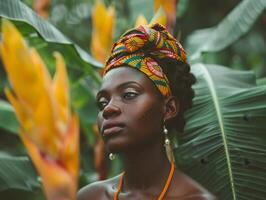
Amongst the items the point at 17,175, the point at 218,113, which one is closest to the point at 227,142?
the point at 218,113

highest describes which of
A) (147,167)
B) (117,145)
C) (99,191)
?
(117,145)

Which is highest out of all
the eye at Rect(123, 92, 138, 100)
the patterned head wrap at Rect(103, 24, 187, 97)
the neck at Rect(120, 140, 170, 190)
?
the patterned head wrap at Rect(103, 24, 187, 97)

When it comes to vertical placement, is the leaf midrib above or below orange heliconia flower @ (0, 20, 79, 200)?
below

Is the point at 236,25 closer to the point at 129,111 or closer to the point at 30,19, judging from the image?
the point at 30,19

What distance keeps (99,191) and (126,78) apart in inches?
13.8

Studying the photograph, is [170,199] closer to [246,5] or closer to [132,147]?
[132,147]

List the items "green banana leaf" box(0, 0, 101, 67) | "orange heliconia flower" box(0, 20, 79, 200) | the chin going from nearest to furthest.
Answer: "orange heliconia flower" box(0, 20, 79, 200) → the chin → "green banana leaf" box(0, 0, 101, 67)

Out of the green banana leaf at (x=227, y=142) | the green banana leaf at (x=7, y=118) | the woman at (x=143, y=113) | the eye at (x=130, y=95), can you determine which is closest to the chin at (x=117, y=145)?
the woman at (x=143, y=113)

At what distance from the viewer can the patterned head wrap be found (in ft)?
4.98

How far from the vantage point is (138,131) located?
1430 millimetres

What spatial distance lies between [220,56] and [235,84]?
2.09 metres

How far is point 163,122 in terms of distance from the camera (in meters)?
1.53

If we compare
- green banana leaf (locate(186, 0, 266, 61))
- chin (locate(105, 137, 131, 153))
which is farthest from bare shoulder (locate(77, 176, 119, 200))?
green banana leaf (locate(186, 0, 266, 61))

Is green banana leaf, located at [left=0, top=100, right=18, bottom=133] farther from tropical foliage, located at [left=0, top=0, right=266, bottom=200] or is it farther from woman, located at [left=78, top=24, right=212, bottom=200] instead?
woman, located at [left=78, top=24, right=212, bottom=200]
